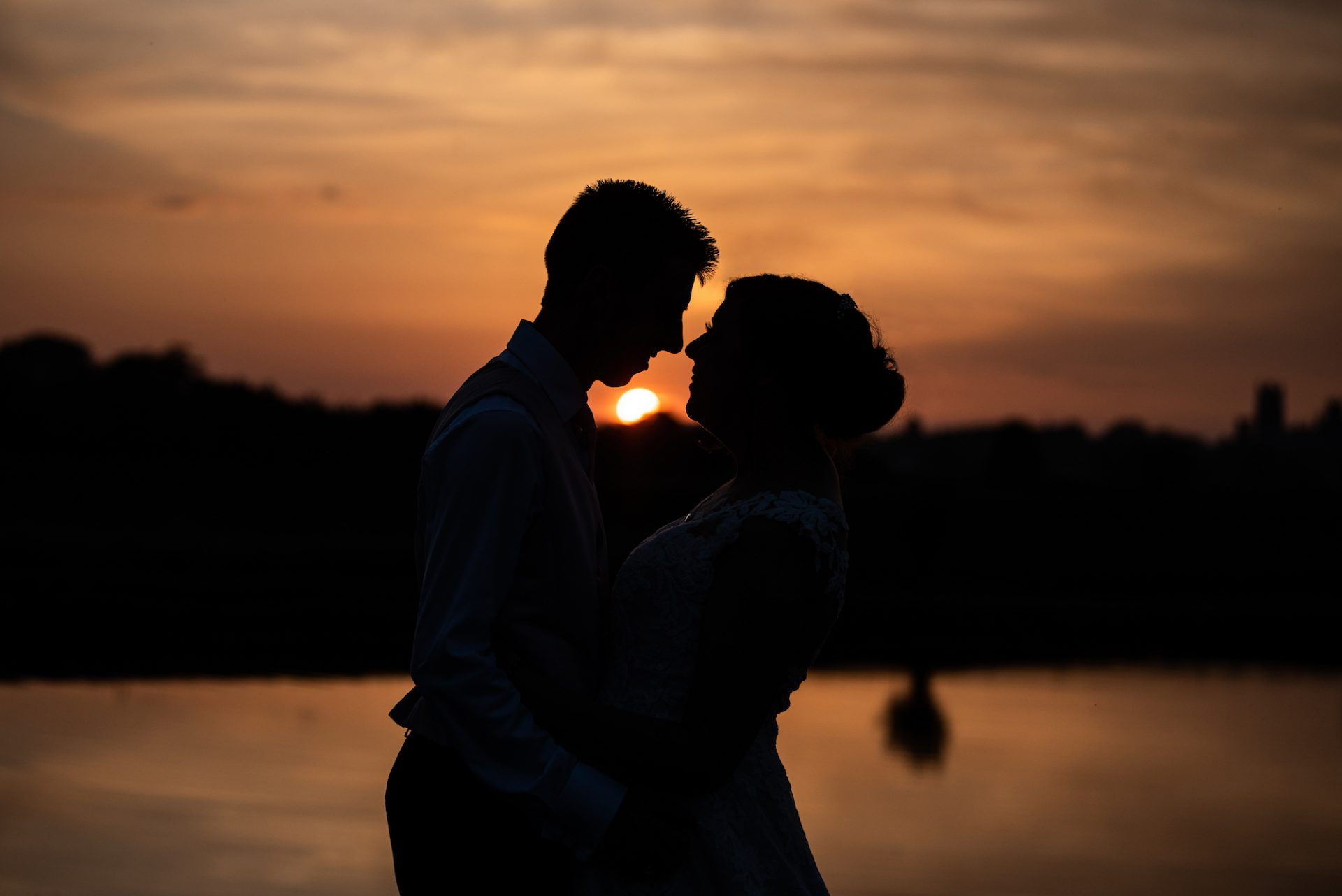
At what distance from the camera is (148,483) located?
28.9 meters

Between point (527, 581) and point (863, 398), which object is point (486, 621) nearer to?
point (527, 581)

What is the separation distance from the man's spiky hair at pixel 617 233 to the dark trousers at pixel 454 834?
Result: 2.97 feet

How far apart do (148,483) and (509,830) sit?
28.3 m

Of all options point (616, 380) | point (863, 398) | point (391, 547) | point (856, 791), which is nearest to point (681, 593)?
point (616, 380)

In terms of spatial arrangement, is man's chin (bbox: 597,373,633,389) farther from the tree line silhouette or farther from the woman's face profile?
the tree line silhouette

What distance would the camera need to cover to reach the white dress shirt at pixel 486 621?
233 cm

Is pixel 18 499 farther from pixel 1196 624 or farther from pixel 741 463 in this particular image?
pixel 741 463

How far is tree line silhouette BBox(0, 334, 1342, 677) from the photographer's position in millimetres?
14953

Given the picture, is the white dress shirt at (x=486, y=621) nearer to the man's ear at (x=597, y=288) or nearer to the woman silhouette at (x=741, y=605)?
the woman silhouette at (x=741, y=605)

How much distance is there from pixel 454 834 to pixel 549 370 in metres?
0.83

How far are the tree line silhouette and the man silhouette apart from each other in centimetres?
957

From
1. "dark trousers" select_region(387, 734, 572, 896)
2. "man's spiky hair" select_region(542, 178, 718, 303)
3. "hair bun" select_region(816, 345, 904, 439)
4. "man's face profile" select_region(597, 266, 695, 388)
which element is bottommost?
"dark trousers" select_region(387, 734, 572, 896)

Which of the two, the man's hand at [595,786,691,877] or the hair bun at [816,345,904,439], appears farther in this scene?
the hair bun at [816,345,904,439]

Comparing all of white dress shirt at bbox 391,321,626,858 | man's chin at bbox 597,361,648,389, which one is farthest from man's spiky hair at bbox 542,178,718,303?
white dress shirt at bbox 391,321,626,858
